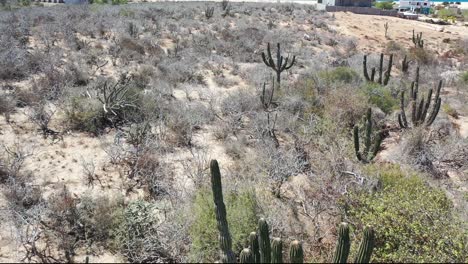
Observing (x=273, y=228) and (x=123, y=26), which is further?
(x=123, y=26)

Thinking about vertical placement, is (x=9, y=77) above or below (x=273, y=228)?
above

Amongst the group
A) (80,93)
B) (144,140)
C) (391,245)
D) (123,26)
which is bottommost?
(391,245)

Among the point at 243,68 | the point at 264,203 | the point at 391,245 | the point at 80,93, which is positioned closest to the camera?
the point at 391,245

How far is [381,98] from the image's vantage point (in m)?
11.7

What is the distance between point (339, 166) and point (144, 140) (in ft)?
14.0

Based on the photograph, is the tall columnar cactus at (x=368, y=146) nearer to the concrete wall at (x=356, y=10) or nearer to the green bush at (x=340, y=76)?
the green bush at (x=340, y=76)

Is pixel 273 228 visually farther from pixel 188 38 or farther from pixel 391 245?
pixel 188 38

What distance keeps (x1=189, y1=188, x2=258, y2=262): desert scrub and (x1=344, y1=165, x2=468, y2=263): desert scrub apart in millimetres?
1657

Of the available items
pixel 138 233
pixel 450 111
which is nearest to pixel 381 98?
pixel 450 111

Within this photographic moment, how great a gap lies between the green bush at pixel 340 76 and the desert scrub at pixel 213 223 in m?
8.33

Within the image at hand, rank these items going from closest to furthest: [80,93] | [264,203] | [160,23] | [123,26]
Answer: [264,203] < [80,93] < [123,26] < [160,23]

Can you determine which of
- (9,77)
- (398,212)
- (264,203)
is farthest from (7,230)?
(9,77)

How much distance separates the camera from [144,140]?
815 centimetres

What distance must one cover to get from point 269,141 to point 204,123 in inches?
84.1
